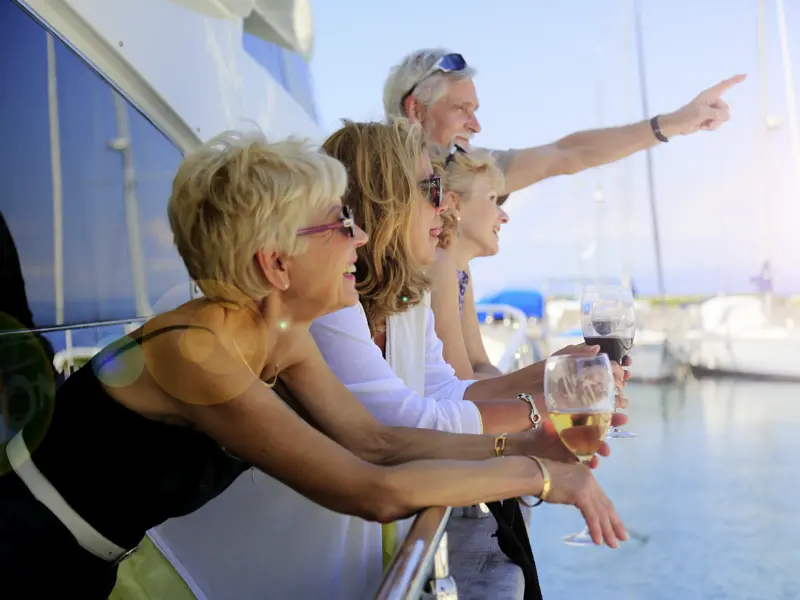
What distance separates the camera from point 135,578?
1.79 meters

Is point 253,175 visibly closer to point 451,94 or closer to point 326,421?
point 326,421

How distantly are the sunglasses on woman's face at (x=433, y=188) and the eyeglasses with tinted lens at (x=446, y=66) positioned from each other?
1100mm

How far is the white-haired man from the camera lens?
3.09 meters

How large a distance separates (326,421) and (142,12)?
1.73 meters

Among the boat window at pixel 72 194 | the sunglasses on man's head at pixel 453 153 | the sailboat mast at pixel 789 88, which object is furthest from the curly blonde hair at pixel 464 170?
the sailboat mast at pixel 789 88

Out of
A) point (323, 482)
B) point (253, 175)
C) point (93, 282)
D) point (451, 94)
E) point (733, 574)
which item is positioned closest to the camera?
point (323, 482)

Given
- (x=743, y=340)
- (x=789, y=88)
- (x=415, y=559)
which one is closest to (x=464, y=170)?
(x=415, y=559)

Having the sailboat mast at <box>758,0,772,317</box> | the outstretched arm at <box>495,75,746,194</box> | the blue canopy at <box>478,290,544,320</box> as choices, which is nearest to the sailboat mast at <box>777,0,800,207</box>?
the sailboat mast at <box>758,0,772,317</box>

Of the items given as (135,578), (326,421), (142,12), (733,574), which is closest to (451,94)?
(142,12)

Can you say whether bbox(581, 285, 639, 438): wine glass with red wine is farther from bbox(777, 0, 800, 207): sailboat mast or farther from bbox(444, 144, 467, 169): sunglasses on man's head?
bbox(777, 0, 800, 207): sailboat mast

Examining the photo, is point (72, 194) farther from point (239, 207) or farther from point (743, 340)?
point (743, 340)

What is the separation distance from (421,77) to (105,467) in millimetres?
2110

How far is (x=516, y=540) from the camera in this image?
167cm

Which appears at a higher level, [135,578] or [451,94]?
[451,94]
